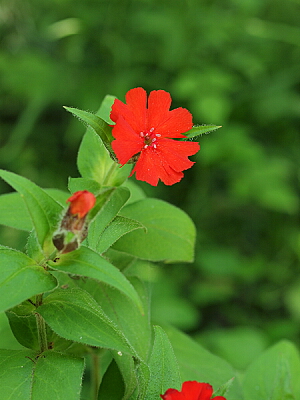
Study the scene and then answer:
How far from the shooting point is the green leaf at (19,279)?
→ 0.49 meters

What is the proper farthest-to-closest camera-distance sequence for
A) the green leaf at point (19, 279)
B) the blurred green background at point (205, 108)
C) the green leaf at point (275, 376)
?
the blurred green background at point (205, 108) < the green leaf at point (275, 376) < the green leaf at point (19, 279)

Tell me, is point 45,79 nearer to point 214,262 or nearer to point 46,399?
point 214,262

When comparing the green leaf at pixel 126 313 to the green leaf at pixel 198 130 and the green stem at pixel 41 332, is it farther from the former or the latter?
the green leaf at pixel 198 130

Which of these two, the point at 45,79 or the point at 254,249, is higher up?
the point at 45,79

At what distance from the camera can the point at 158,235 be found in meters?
0.81

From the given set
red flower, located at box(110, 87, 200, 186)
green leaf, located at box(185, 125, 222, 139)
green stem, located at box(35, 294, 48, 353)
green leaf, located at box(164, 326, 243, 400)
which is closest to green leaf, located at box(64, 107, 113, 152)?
red flower, located at box(110, 87, 200, 186)

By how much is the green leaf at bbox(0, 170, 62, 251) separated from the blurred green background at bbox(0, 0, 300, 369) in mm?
1373

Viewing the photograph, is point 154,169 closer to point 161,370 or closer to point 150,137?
point 150,137

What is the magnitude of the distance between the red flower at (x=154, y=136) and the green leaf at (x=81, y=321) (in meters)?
0.18

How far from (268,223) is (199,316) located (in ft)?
→ 1.82

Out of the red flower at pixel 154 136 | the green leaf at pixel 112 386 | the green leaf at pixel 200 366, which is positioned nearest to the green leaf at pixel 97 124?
the red flower at pixel 154 136

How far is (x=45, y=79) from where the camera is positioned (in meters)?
2.25

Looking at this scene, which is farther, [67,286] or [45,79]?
[45,79]

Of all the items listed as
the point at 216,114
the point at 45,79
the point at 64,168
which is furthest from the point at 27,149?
the point at 216,114
